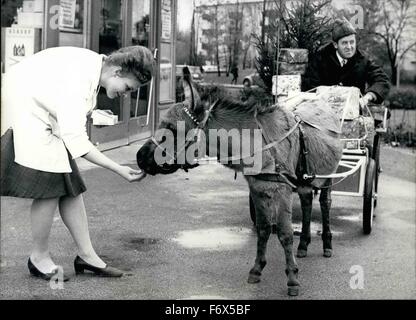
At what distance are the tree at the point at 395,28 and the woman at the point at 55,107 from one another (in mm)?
1466

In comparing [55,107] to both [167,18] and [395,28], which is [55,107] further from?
[395,28]

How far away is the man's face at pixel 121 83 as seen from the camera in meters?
3.11

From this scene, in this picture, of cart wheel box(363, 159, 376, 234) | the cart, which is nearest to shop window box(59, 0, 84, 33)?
the cart

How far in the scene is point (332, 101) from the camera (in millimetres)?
4078

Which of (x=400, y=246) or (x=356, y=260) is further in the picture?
(x=400, y=246)

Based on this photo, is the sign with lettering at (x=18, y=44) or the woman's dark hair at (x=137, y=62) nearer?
the woman's dark hair at (x=137, y=62)

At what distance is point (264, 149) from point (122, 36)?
0.86 meters

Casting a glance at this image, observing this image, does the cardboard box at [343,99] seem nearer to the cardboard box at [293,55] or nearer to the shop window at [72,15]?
the cardboard box at [293,55]

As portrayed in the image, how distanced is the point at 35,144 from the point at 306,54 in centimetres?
133

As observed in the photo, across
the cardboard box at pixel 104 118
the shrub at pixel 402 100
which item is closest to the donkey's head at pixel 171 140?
the cardboard box at pixel 104 118

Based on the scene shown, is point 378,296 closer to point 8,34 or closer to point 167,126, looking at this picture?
point 167,126

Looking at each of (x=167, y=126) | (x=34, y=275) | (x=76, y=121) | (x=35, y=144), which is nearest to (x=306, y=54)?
(x=167, y=126)

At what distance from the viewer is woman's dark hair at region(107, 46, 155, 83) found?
305 cm

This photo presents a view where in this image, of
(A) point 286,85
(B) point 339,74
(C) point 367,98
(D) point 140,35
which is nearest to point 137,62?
(D) point 140,35
